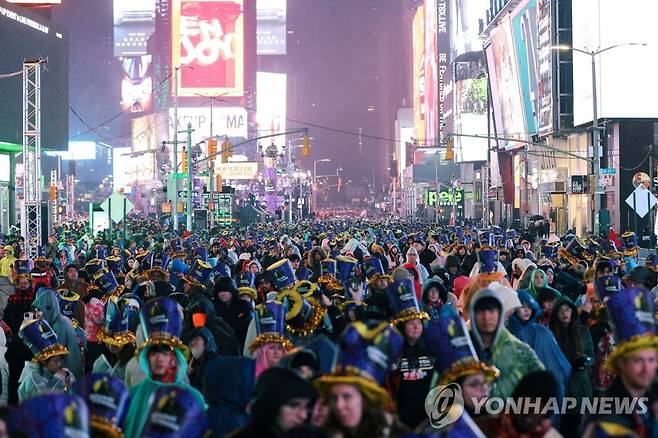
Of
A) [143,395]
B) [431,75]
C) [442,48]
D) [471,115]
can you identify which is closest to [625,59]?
[471,115]

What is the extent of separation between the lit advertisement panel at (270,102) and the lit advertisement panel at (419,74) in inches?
804

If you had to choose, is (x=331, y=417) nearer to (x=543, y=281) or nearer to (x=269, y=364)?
(x=269, y=364)

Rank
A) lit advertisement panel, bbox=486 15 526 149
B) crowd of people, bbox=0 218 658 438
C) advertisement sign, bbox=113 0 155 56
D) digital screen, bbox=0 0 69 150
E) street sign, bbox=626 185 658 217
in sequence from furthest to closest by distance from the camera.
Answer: advertisement sign, bbox=113 0 155 56 → lit advertisement panel, bbox=486 15 526 149 → digital screen, bbox=0 0 69 150 → street sign, bbox=626 185 658 217 → crowd of people, bbox=0 218 658 438

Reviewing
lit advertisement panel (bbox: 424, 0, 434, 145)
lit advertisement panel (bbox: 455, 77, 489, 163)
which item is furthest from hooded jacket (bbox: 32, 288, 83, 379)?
lit advertisement panel (bbox: 424, 0, 434, 145)

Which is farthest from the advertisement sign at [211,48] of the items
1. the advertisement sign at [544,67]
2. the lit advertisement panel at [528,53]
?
the advertisement sign at [544,67]

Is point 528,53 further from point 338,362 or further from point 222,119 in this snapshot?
point 222,119

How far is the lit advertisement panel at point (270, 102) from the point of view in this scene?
179 metres

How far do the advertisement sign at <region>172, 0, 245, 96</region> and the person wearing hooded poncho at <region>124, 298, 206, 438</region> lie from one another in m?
154

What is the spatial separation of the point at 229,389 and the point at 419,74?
169 meters

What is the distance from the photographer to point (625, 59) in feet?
180

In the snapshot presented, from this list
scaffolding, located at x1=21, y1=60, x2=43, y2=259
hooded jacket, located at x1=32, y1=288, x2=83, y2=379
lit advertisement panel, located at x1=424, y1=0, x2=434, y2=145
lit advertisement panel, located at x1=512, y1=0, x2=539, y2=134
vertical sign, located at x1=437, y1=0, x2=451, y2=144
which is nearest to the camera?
hooded jacket, located at x1=32, y1=288, x2=83, y2=379

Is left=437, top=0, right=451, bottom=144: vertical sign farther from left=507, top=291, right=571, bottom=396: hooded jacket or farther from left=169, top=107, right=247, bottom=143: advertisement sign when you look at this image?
left=507, top=291, right=571, bottom=396: hooded jacket

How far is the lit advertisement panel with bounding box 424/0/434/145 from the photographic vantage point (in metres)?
148

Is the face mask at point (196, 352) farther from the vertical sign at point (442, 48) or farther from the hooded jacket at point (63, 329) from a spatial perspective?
the vertical sign at point (442, 48)
